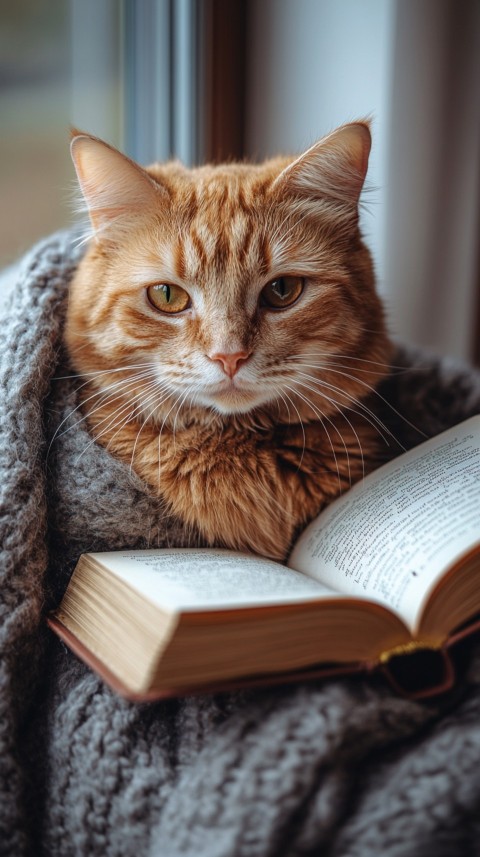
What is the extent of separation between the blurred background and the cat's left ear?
0.59m

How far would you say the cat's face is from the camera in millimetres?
1009

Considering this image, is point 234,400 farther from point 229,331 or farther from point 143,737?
point 143,737

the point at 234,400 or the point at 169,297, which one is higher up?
the point at 169,297

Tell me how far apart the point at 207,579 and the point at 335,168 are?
65 centimetres

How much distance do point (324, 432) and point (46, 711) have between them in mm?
569

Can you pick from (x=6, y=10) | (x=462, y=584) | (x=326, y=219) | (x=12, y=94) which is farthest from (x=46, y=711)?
(x=6, y=10)

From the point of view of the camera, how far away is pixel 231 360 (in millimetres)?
966

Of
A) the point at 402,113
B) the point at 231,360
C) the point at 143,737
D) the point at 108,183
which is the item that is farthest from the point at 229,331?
the point at 402,113

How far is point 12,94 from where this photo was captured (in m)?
1.53

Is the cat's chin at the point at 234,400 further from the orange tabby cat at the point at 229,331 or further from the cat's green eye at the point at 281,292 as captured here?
the cat's green eye at the point at 281,292

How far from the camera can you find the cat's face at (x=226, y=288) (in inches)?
39.7

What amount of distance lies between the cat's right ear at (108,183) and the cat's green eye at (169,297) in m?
0.13

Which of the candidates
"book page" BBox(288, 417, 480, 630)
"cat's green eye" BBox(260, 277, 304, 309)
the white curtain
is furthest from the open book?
the white curtain

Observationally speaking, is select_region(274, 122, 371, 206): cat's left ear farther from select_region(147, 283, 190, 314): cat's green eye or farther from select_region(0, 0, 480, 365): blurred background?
select_region(0, 0, 480, 365): blurred background
